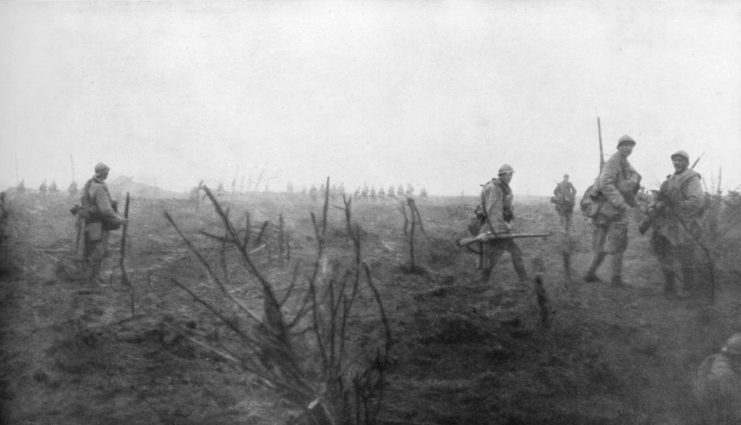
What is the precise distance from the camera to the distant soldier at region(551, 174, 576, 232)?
13766mm

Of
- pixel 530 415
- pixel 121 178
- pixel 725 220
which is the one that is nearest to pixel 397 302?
pixel 530 415

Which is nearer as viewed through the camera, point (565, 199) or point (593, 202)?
point (593, 202)

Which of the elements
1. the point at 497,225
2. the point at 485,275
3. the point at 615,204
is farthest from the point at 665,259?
the point at 485,275

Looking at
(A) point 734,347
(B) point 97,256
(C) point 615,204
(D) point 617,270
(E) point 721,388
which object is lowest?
(E) point 721,388

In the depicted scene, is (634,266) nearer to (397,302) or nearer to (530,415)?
(397,302)

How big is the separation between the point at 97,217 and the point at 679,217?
6.89 metres

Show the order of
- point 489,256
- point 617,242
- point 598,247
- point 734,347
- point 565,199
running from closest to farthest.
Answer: point 734,347, point 617,242, point 598,247, point 489,256, point 565,199

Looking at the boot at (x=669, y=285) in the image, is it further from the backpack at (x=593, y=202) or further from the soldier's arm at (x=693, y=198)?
the backpack at (x=593, y=202)

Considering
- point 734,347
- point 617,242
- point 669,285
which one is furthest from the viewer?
point 617,242

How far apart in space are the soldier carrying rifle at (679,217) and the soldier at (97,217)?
6.40 meters

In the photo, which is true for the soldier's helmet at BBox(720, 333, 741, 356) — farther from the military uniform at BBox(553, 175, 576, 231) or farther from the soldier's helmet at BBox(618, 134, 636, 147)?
the military uniform at BBox(553, 175, 576, 231)

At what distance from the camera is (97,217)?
7867 millimetres

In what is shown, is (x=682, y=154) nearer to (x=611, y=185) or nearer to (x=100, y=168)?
(x=611, y=185)

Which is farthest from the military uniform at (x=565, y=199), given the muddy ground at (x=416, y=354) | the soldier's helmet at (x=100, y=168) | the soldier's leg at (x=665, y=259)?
the soldier's helmet at (x=100, y=168)
